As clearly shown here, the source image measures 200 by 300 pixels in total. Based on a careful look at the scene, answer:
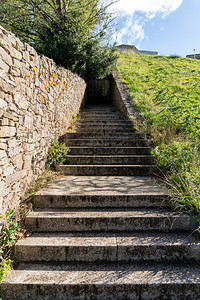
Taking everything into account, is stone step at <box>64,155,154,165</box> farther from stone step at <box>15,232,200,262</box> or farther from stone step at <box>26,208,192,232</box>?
stone step at <box>15,232,200,262</box>

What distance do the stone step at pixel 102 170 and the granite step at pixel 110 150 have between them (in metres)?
0.60

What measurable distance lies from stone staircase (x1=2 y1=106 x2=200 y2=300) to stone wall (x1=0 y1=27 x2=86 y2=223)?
1.53ft

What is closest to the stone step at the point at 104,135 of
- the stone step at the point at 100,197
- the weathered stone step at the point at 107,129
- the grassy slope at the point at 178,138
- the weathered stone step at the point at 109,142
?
the weathered stone step at the point at 107,129

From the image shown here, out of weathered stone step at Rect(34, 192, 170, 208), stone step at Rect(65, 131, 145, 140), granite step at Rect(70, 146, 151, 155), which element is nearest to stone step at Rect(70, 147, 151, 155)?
granite step at Rect(70, 146, 151, 155)

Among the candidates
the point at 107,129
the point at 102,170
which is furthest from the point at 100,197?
the point at 107,129

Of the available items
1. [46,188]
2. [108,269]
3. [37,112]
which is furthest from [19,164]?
[108,269]

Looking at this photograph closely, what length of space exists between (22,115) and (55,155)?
137 centimetres

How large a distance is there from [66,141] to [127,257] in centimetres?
296

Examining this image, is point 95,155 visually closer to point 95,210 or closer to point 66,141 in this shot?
point 66,141

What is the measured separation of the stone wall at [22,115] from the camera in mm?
1916

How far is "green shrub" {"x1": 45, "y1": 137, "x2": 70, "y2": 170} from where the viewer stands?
3.44m

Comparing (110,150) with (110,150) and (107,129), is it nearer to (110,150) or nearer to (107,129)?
(110,150)

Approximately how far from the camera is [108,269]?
1852 millimetres

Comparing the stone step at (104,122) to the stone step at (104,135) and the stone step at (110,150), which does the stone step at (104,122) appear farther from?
the stone step at (110,150)
